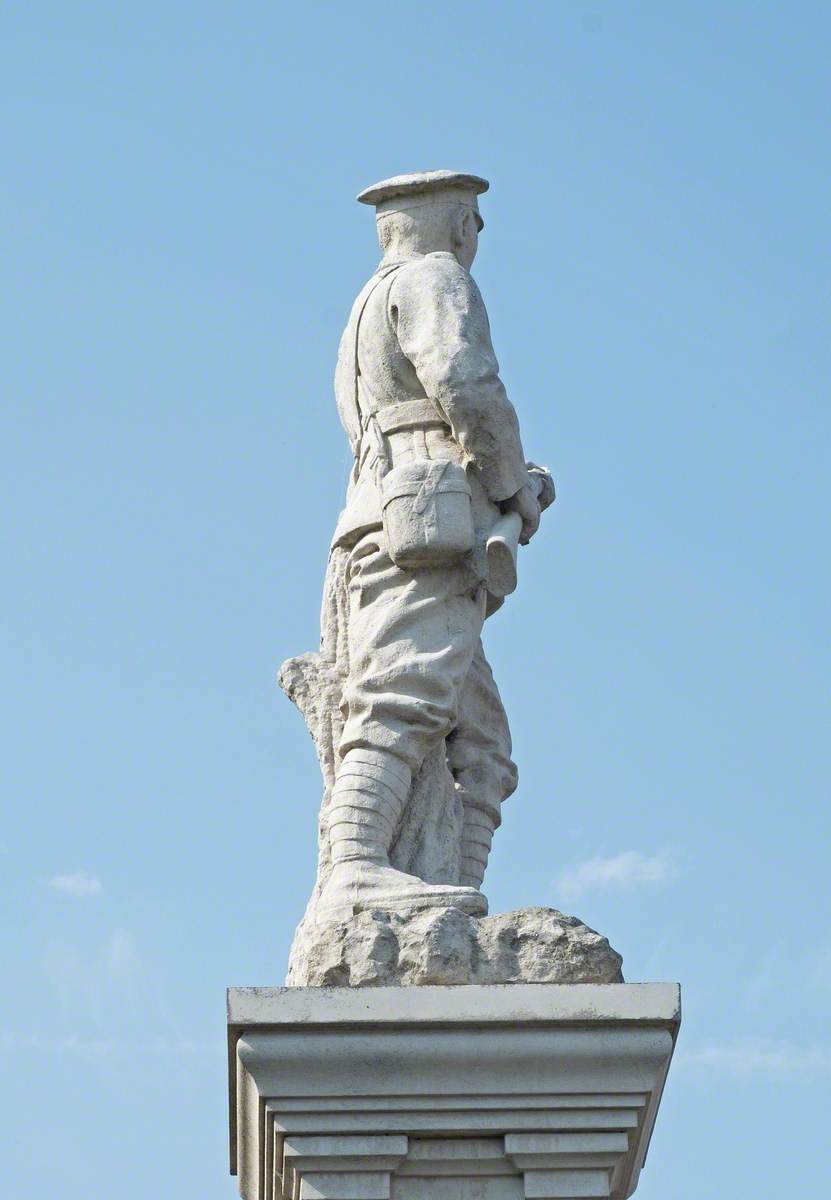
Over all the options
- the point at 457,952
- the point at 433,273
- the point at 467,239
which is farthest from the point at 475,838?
the point at 467,239

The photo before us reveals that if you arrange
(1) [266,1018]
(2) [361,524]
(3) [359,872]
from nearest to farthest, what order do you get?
(1) [266,1018] < (3) [359,872] < (2) [361,524]

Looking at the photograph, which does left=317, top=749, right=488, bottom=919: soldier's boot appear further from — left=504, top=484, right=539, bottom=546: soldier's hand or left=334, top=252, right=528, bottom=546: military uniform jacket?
left=504, top=484, right=539, bottom=546: soldier's hand

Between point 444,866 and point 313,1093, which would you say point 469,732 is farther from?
point 313,1093

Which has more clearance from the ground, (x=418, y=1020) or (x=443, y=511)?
(x=443, y=511)

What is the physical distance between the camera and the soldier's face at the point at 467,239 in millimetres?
9719

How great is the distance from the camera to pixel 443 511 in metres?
8.94

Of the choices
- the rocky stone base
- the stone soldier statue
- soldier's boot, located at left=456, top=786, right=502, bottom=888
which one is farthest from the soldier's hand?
the rocky stone base

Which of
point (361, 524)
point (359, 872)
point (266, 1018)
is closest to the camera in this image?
point (266, 1018)

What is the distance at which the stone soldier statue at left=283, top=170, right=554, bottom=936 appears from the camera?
8.73 m

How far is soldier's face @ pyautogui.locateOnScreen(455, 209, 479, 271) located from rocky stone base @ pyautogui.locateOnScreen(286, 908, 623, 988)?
262cm

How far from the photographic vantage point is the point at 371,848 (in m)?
8.63

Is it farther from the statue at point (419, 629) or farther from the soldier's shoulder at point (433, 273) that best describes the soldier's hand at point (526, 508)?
the soldier's shoulder at point (433, 273)

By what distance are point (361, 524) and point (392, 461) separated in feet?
0.79

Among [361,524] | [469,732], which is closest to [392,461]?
[361,524]
